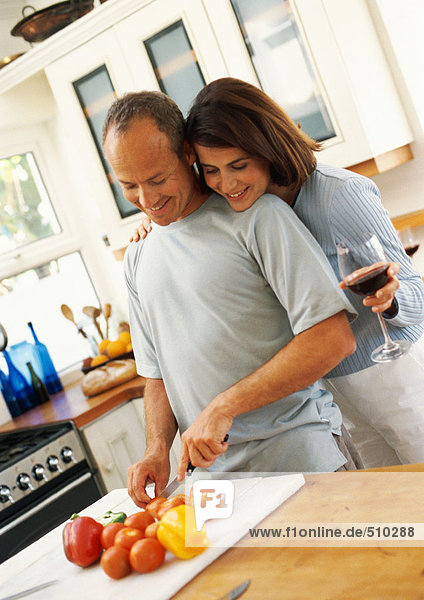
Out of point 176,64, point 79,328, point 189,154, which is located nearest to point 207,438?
point 189,154

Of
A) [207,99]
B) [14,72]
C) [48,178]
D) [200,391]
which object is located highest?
[14,72]

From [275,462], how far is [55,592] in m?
0.45

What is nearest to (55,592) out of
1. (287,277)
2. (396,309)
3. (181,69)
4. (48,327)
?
(287,277)

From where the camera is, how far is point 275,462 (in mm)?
1249

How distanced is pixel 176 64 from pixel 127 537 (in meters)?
2.04

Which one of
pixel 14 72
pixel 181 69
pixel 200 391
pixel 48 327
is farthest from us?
pixel 48 327

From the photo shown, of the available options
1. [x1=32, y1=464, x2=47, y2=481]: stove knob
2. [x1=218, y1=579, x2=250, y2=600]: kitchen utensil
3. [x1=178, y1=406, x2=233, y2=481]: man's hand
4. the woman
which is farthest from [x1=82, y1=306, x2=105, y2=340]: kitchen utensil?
[x1=218, y1=579, x2=250, y2=600]: kitchen utensil

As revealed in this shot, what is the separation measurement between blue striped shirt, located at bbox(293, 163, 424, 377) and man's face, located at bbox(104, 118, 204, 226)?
246 millimetres

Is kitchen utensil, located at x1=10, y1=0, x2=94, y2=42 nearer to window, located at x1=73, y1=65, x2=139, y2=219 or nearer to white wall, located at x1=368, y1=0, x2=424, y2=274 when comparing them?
window, located at x1=73, y1=65, x2=139, y2=219

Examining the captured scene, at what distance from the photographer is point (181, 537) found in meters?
0.96

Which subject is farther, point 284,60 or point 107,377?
point 107,377

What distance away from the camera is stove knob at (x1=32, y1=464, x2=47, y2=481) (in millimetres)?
2290

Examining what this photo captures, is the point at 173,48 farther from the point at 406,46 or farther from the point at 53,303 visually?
the point at 53,303

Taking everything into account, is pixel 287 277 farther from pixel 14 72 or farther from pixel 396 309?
pixel 14 72
